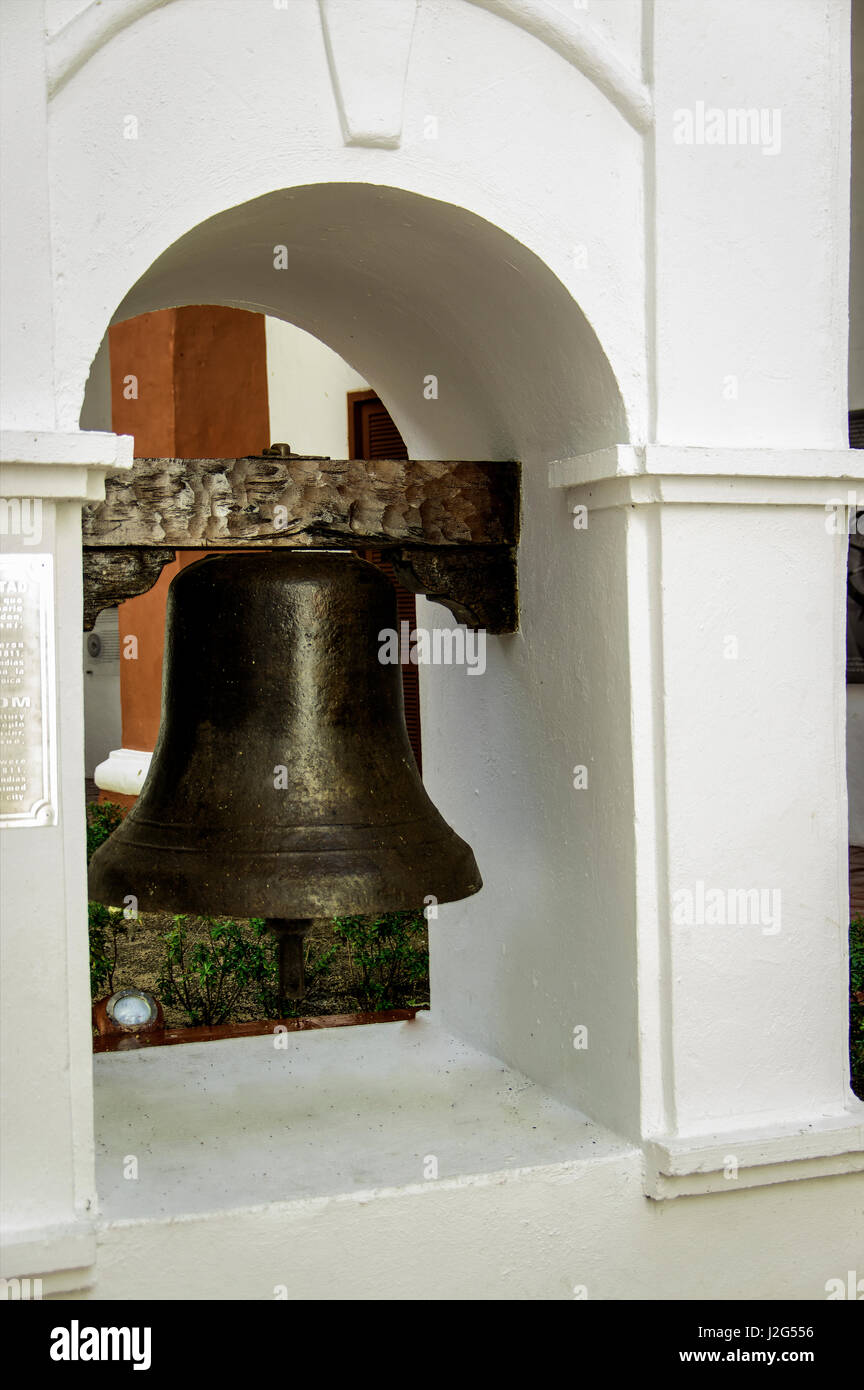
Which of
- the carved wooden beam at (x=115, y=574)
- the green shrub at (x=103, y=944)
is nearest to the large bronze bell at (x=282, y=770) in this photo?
the carved wooden beam at (x=115, y=574)

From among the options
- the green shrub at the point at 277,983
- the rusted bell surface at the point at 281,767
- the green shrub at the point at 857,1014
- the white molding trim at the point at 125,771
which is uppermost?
the rusted bell surface at the point at 281,767

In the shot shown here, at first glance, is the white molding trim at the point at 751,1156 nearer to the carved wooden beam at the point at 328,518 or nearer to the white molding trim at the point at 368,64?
the carved wooden beam at the point at 328,518

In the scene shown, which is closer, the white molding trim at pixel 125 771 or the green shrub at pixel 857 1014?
the green shrub at pixel 857 1014

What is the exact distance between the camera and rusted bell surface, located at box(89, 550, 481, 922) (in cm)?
318

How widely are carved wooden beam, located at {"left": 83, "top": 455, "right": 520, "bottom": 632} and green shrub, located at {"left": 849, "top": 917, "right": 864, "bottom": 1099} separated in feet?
6.39

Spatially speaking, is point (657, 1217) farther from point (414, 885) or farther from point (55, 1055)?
point (55, 1055)

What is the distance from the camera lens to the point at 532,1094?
12.2 feet

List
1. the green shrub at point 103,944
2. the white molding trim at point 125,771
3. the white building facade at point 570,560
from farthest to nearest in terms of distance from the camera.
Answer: the white molding trim at point 125,771, the green shrub at point 103,944, the white building facade at point 570,560

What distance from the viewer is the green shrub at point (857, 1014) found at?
196 inches

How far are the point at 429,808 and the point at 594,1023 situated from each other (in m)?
0.61

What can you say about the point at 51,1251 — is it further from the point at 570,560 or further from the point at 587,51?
the point at 587,51

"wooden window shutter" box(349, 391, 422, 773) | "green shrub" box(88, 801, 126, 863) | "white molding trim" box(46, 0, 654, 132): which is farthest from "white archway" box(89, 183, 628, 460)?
"green shrub" box(88, 801, 126, 863)

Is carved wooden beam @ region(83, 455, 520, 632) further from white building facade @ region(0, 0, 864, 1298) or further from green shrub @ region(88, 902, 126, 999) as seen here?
green shrub @ region(88, 902, 126, 999)

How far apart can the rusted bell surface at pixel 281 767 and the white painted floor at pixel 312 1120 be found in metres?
0.56
